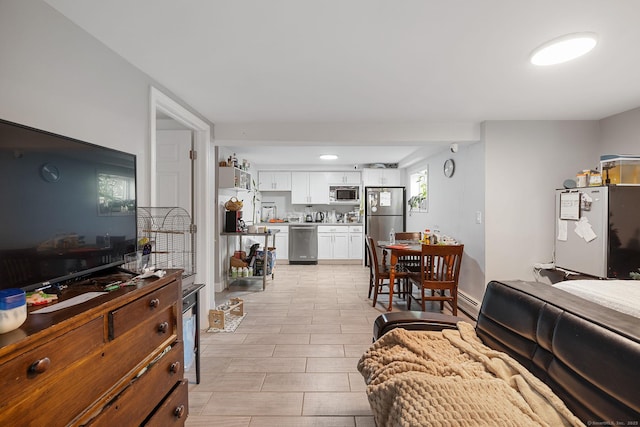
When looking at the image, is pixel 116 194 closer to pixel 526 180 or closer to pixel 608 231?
pixel 608 231

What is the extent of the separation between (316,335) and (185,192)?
2095mm

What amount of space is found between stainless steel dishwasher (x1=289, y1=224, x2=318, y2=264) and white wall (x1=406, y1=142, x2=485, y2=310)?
2739mm

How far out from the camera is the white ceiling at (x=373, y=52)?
1.53 m

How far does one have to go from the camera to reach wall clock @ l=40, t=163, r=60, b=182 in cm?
114

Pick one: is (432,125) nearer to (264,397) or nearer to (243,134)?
(243,134)

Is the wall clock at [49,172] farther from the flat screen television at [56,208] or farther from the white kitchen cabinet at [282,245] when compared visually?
the white kitchen cabinet at [282,245]

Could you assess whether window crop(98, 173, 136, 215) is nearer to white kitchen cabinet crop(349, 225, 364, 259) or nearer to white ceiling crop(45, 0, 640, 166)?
white ceiling crop(45, 0, 640, 166)

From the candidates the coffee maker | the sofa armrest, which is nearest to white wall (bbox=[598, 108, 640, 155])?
the sofa armrest

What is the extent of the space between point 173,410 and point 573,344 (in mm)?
1820

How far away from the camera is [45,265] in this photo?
1147mm

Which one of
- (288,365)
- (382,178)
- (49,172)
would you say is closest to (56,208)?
(49,172)

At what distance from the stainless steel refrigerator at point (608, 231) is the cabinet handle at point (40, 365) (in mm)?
3728

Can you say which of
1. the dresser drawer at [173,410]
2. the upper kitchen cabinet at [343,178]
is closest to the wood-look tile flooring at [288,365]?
the dresser drawer at [173,410]

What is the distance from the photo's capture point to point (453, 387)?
111 centimetres
